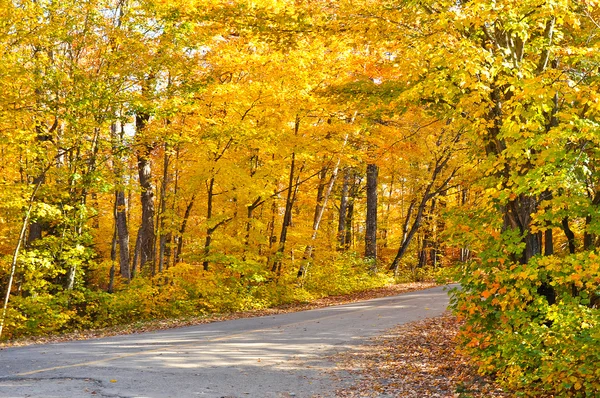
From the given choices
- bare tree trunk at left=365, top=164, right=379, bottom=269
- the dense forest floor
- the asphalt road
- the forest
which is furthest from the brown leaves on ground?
bare tree trunk at left=365, top=164, right=379, bottom=269

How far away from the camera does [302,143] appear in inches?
734

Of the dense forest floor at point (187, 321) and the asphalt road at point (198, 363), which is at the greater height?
the asphalt road at point (198, 363)

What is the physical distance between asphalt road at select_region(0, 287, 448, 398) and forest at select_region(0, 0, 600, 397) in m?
2.73

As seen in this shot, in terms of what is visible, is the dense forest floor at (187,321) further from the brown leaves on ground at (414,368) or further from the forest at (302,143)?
the brown leaves on ground at (414,368)

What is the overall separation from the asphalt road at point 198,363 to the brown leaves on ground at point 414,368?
414 millimetres

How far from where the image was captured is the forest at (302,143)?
20.7 feet

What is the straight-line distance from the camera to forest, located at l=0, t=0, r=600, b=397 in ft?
20.7

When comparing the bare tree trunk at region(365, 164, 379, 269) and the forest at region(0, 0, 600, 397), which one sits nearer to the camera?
the forest at region(0, 0, 600, 397)

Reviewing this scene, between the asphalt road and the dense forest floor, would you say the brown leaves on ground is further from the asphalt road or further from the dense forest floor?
the dense forest floor

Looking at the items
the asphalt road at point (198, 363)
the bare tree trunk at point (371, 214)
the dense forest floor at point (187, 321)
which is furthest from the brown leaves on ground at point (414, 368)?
the bare tree trunk at point (371, 214)

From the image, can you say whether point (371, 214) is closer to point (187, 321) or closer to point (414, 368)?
→ point (187, 321)

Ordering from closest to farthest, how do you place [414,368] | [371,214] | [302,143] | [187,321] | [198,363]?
[414,368]
[198,363]
[187,321]
[302,143]
[371,214]

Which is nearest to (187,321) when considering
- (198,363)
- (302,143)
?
(198,363)

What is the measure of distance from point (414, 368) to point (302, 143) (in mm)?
11406
